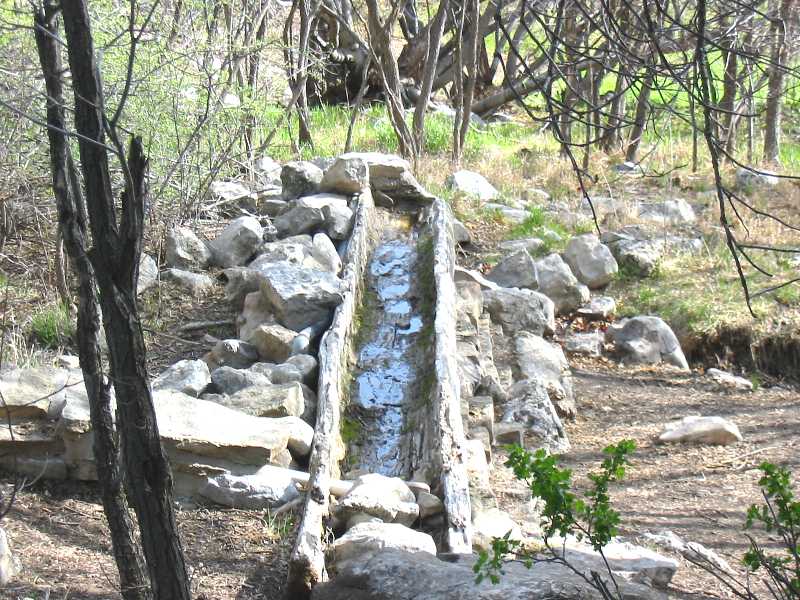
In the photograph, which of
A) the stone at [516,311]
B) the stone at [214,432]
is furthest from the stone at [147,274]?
the stone at [516,311]

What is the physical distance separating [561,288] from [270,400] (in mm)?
4582

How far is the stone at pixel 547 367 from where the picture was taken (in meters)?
7.27

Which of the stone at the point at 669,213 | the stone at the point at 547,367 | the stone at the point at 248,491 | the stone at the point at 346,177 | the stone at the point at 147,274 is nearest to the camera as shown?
the stone at the point at 248,491

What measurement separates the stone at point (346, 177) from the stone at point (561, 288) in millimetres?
1924

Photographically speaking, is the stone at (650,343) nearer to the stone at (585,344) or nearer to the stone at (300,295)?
the stone at (585,344)

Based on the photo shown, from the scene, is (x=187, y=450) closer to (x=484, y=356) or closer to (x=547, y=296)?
(x=484, y=356)

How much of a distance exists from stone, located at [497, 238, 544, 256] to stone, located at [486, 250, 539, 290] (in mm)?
779

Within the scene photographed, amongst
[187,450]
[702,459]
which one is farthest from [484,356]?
[187,450]

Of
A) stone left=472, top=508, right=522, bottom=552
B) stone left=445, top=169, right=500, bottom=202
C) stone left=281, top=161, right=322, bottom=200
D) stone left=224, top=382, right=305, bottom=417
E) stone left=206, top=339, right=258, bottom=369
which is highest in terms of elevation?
stone left=445, top=169, right=500, bottom=202

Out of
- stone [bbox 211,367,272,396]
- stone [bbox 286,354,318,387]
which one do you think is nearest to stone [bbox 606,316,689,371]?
stone [bbox 286,354,318,387]

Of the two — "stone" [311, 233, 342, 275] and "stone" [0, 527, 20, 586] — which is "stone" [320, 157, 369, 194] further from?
"stone" [0, 527, 20, 586]

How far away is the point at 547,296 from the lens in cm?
905

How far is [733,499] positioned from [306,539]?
11.0ft

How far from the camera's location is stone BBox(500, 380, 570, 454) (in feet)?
21.4
